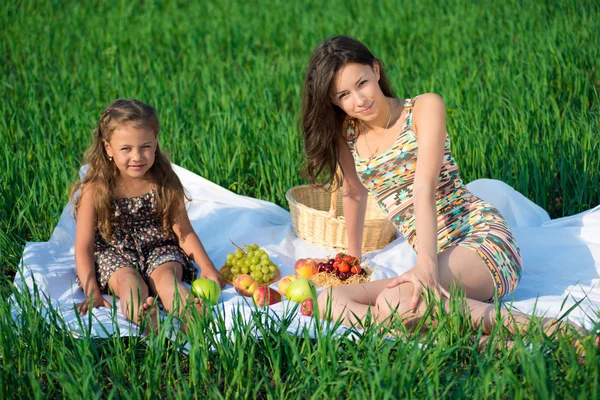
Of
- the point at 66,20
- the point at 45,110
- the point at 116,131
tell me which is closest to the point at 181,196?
the point at 116,131

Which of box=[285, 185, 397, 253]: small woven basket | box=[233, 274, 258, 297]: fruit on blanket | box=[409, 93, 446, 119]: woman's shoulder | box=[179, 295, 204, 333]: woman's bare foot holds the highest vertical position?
box=[409, 93, 446, 119]: woman's shoulder

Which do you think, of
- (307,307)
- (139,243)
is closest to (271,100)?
(139,243)

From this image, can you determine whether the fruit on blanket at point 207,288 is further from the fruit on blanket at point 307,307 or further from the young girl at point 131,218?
the fruit on blanket at point 307,307

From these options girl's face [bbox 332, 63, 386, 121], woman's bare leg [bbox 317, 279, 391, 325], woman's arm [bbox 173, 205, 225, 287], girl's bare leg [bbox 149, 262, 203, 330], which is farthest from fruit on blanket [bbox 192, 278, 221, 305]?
girl's face [bbox 332, 63, 386, 121]

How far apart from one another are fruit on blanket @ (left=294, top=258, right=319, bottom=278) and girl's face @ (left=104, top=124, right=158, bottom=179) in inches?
32.7

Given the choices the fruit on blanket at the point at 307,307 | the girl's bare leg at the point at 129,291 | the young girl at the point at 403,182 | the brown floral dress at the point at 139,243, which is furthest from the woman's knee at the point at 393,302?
the brown floral dress at the point at 139,243

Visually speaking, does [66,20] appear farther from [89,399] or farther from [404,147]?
[89,399]

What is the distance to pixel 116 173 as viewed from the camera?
127 inches

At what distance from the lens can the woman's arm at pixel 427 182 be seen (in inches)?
105

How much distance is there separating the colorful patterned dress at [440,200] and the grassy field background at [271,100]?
27.4 inches

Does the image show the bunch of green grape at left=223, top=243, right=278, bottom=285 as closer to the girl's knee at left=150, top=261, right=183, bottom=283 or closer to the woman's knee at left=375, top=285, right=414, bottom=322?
the girl's knee at left=150, top=261, right=183, bottom=283

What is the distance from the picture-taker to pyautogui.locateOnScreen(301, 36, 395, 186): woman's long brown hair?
112 inches

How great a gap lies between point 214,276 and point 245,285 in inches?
6.8

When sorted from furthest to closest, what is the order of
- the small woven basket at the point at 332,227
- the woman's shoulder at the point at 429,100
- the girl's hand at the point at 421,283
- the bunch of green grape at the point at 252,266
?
1. the small woven basket at the point at 332,227
2. the bunch of green grape at the point at 252,266
3. the woman's shoulder at the point at 429,100
4. the girl's hand at the point at 421,283
